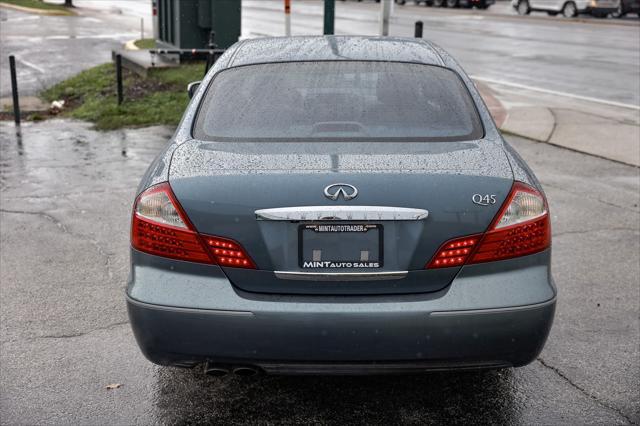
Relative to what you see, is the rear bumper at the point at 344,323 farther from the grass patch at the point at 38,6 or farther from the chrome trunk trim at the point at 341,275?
the grass patch at the point at 38,6

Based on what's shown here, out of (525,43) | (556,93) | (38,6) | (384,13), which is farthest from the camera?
(38,6)

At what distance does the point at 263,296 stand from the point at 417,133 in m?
1.11

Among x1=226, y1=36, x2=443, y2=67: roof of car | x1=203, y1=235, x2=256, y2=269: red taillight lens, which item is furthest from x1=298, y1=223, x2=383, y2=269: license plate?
x1=226, y1=36, x2=443, y2=67: roof of car

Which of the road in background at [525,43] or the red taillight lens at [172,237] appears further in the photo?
the road in background at [525,43]

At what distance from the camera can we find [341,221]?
10.8 feet

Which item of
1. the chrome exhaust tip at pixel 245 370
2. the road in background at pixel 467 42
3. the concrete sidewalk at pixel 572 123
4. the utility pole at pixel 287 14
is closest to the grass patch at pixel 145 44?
the road in background at pixel 467 42

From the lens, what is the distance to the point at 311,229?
3322mm

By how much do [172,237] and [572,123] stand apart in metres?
9.04

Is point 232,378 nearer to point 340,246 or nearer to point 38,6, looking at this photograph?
point 340,246

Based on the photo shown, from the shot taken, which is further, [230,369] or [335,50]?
[335,50]

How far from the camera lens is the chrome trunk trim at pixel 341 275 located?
336cm

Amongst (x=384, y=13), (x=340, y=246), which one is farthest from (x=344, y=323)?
(x=384, y=13)

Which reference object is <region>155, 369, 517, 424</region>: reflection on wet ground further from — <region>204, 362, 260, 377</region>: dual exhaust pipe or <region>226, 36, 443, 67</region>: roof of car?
<region>226, 36, 443, 67</region>: roof of car

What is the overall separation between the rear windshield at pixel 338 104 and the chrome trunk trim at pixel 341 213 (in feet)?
2.12
